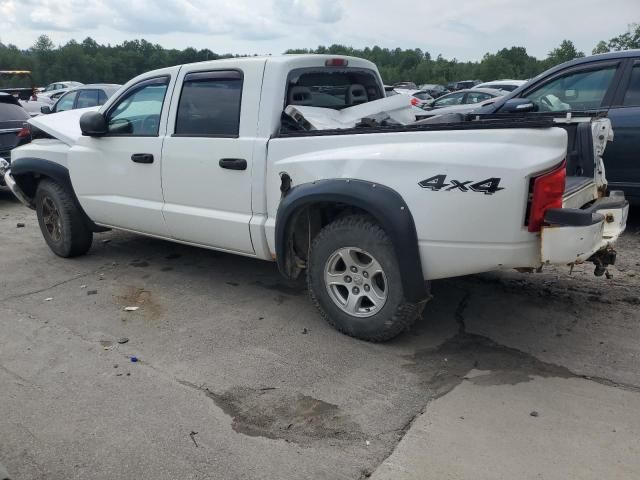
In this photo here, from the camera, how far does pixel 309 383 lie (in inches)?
135

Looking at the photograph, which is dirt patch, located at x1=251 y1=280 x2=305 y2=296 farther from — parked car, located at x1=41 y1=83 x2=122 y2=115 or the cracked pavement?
parked car, located at x1=41 y1=83 x2=122 y2=115

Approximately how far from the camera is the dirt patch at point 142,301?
4.58 m

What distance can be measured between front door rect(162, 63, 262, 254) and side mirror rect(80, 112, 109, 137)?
2.58 ft

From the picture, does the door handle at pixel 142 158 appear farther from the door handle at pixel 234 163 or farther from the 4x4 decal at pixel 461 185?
the 4x4 decal at pixel 461 185

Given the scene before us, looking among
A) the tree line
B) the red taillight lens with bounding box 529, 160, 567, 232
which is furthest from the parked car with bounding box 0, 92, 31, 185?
the tree line

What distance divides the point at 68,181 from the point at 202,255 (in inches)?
59.7

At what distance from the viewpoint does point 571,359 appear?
11.8ft

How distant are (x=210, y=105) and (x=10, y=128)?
6235 millimetres

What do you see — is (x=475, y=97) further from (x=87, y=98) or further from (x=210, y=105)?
(x=210, y=105)

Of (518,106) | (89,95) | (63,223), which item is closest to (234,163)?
(63,223)

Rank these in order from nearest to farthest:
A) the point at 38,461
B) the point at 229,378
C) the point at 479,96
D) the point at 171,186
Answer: the point at 38,461
the point at 229,378
the point at 171,186
the point at 479,96

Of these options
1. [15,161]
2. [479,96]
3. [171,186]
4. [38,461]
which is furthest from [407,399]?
[479,96]

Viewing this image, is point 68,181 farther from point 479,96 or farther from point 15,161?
point 479,96

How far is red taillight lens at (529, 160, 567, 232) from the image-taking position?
3.11 m
